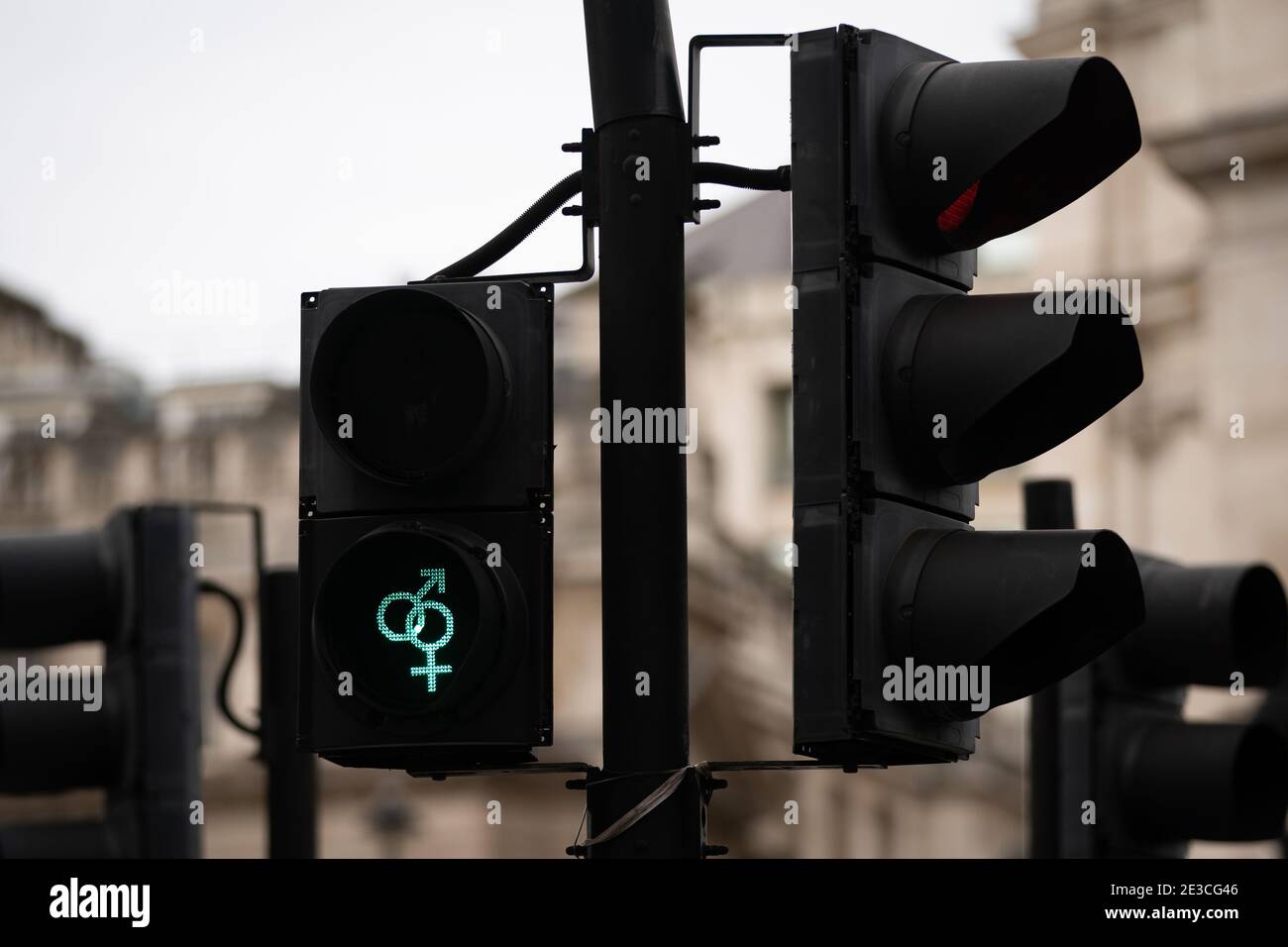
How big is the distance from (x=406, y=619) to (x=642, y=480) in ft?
2.21

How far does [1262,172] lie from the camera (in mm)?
32969

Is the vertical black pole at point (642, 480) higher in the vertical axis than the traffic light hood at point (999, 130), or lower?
lower

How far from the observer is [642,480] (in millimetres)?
5766

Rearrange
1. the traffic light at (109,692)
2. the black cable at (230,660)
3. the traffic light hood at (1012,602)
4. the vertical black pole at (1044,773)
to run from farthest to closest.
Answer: the black cable at (230,660)
the traffic light at (109,692)
the vertical black pole at (1044,773)
the traffic light hood at (1012,602)

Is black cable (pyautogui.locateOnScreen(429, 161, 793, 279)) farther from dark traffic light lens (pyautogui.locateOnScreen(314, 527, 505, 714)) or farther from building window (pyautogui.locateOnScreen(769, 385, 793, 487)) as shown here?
building window (pyautogui.locateOnScreen(769, 385, 793, 487))

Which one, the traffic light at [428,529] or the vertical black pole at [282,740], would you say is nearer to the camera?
the traffic light at [428,529]

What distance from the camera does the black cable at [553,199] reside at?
5984 millimetres

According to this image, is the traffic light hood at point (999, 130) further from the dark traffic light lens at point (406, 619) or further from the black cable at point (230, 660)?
the black cable at point (230, 660)

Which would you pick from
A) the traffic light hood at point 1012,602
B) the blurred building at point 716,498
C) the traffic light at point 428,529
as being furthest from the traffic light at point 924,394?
the blurred building at point 716,498

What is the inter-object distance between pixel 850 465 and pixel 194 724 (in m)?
4.06

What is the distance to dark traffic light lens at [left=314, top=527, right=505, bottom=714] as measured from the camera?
542 centimetres

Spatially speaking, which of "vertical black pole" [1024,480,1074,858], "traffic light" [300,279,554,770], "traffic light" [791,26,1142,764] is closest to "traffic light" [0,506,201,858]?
"vertical black pole" [1024,480,1074,858]

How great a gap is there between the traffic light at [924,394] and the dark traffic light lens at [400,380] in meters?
0.77
